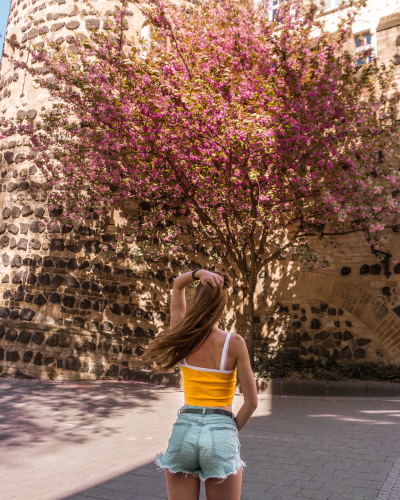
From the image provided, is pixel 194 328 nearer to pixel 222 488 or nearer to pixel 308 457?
pixel 222 488

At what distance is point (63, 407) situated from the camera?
25.7ft

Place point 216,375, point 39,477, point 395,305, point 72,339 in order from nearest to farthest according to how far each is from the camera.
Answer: point 216,375
point 39,477
point 395,305
point 72,339

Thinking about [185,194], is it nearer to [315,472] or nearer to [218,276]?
[315,472]

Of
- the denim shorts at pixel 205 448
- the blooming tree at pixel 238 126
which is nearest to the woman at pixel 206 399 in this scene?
the denim shorts at pixel 205 448

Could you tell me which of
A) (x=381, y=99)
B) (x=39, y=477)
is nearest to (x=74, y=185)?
(x=381, y=99)

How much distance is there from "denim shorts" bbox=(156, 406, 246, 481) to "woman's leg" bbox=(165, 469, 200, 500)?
0.11 ft

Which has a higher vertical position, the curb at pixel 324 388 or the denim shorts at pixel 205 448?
the denim shorts at pixel 205 448

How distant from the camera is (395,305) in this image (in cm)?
→ 1049

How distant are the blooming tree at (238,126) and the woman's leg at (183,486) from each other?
7.01m

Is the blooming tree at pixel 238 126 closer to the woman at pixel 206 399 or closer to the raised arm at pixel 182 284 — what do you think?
the raised arm at pixel 182 284

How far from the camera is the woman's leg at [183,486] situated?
2049 mm

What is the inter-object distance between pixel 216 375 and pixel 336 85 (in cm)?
898

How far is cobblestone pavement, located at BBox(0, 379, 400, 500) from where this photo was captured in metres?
4.12

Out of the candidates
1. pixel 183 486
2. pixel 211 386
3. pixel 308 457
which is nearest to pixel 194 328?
pixel 211 386
